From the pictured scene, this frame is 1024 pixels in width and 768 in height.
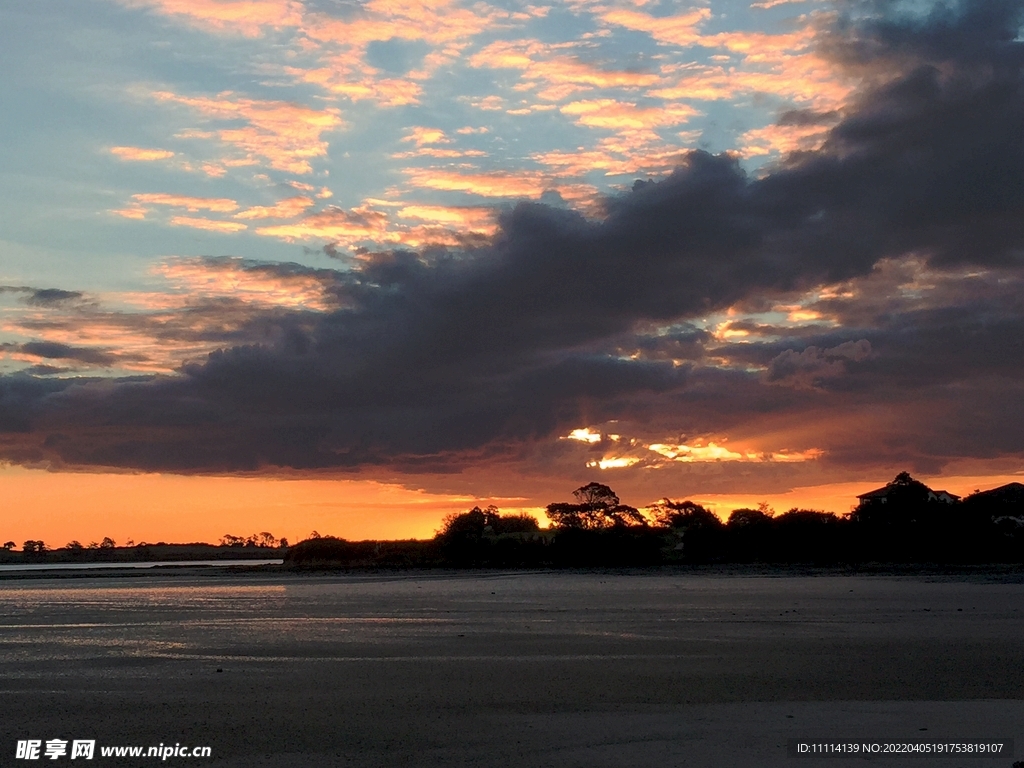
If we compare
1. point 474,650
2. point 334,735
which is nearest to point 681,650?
point 474,650

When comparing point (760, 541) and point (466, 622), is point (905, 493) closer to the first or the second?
point (760, 541)

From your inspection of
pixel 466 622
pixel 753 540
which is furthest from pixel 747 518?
pixel 466 622

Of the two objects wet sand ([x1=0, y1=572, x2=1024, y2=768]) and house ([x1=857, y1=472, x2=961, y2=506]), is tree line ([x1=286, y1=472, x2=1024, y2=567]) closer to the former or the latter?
house ([x1=857, y1=472, x2=961, y2=506])

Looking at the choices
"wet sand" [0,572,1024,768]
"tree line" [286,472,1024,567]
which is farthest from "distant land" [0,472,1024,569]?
"wet sand" [0,572,1024,768]

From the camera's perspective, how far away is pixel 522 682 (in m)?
20.5

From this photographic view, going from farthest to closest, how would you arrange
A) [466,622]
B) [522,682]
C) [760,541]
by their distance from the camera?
[760,541]
[466,622]
[522,682]

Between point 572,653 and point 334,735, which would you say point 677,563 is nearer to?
point 572,653

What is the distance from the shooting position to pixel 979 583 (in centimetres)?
5862

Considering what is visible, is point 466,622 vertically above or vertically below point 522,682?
below

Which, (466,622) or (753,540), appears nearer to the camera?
(466,622)

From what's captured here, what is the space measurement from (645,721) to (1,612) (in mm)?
37998

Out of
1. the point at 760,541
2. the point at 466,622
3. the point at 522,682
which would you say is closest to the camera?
the point at 522,682

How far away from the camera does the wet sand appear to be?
14727 mm

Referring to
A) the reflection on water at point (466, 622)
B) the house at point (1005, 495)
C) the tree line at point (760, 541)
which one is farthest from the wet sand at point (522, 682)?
the house at point (1005, 495)
